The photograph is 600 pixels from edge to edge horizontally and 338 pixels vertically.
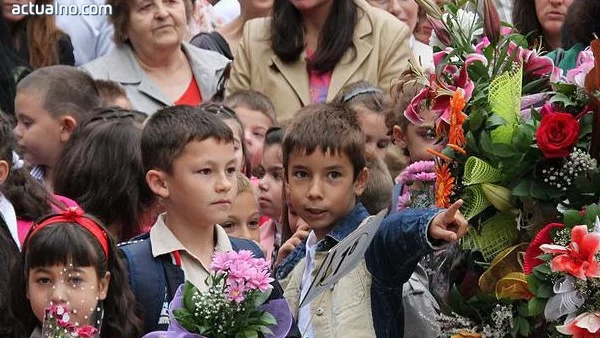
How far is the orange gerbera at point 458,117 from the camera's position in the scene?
194 inches

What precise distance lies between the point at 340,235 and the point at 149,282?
652 millimetres

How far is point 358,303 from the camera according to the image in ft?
17.2

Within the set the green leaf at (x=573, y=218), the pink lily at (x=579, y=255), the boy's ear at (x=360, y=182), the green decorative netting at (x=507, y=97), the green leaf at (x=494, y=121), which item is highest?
the green decorative netting at (x=507, y=97)

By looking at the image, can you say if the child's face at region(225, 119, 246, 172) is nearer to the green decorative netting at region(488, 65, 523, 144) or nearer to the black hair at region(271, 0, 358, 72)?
the black hair at region(271, 0, 358, 72)

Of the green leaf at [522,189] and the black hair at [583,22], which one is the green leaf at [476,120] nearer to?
the green leaf at [522,189]

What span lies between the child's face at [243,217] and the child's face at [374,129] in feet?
2.69

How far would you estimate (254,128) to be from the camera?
7891 mm

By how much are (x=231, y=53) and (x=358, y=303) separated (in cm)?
384

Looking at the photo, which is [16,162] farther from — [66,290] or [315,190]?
[315,190]

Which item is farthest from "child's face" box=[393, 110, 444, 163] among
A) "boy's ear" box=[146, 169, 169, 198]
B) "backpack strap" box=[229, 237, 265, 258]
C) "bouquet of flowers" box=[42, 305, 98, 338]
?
"bouquet of flowers" box=[42, 305, 98, 338]

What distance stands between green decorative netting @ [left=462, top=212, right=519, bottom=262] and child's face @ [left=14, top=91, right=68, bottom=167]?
107 inches

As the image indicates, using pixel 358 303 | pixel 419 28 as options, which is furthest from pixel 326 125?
pixel 419 28

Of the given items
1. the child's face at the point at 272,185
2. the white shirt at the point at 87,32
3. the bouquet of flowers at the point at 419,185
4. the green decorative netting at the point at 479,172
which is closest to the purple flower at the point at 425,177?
the bouquet of flowers at the point at 419,185

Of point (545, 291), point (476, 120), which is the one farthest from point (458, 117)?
point (545, 291)
